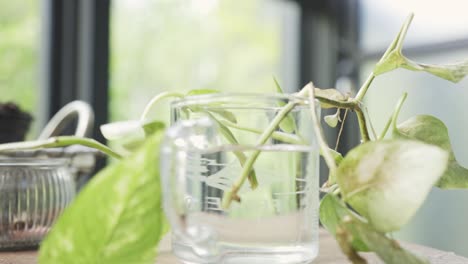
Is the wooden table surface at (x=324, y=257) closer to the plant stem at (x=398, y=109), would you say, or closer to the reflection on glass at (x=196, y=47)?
the plant stem at (x=398, y=109)

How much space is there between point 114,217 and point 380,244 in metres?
0.11

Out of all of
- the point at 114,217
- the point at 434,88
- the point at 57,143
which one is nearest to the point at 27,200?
the point at 57,143

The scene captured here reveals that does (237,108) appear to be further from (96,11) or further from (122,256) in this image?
(96,11)

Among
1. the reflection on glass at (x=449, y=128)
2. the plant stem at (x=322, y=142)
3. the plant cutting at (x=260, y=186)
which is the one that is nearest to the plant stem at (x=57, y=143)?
the plant cutting at (x=260, y=186)

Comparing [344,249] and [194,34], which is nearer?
[344,249]

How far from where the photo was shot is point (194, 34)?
1.77m

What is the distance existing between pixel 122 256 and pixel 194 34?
1.64m

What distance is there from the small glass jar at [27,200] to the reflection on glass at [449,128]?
1.44m

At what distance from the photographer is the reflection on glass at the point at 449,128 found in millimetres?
1589

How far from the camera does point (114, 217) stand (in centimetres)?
17

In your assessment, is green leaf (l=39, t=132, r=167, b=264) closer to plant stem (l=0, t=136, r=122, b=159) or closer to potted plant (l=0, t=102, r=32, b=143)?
plant stem (l=0, t=136, r=122, b=159)

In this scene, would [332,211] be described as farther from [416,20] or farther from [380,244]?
[416,20]

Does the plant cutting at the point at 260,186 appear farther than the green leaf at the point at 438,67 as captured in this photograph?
No

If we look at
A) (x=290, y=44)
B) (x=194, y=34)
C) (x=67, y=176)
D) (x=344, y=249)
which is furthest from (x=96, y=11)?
(x=344, y=249)
